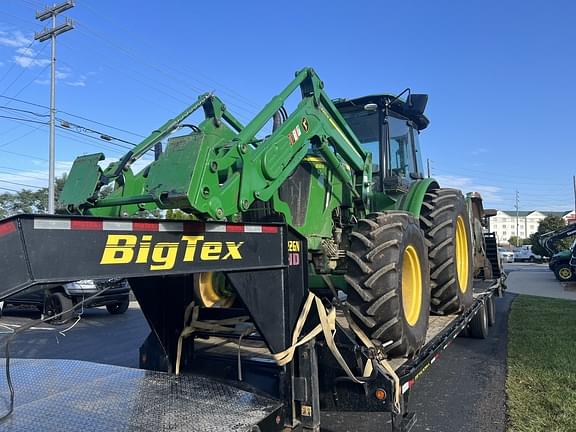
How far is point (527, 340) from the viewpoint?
8.07 metres

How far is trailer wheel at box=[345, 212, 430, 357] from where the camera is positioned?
3.85m

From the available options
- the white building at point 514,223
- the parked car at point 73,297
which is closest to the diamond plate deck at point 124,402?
the parked car at point 73,297

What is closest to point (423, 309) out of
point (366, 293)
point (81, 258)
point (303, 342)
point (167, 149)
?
point (366, 293)

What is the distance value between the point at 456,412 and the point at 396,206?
7.31ft

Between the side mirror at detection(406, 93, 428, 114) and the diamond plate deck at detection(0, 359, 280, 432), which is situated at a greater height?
the side mirror at detection(406, 93, 428, 114)

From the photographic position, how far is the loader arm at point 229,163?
3018 millimetres

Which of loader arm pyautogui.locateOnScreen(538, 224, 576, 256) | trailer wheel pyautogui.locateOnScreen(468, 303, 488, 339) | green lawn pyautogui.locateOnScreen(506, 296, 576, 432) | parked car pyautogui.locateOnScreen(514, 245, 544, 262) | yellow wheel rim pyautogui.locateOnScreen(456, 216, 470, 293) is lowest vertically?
green lawn pyautogui.locateOnScreen(506, 296, 576, 432)

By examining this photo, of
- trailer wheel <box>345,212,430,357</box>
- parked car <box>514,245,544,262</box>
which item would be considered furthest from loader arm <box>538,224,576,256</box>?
parked car <box>514,245,544,262</box>

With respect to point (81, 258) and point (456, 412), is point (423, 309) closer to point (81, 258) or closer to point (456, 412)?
point (456, 412)

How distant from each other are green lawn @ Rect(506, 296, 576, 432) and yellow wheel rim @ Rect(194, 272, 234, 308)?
2.94m

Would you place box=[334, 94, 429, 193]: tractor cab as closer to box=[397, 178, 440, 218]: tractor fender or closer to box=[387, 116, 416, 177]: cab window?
box=[387, 116, 416, 177]: cab window

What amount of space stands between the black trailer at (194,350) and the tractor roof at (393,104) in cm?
300

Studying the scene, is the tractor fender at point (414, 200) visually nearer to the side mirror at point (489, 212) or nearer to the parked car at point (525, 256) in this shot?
the side mirror at point (489, 212)

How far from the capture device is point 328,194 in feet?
18.2
